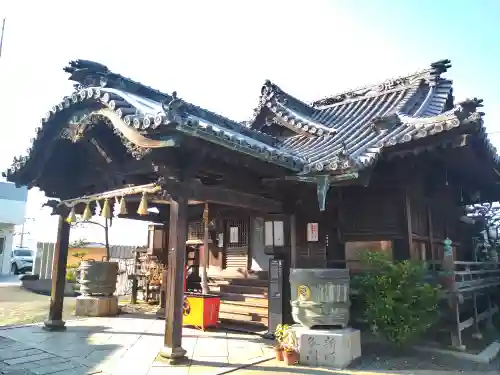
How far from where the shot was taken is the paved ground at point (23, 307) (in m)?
11.6

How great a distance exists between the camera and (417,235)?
364 inches

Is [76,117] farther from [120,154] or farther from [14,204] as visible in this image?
[14,204]

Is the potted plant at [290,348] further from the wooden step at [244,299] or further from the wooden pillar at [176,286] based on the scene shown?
the wooden step at [244,299]

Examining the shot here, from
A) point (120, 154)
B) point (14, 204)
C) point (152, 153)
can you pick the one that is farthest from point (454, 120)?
point (14, 204)

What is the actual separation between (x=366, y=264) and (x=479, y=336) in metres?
3.63

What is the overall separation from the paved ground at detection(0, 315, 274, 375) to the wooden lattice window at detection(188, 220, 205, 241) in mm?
3371

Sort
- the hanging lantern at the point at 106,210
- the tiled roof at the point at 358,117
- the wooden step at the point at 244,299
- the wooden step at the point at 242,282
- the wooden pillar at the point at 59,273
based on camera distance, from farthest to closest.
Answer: the wooden step at the point at 242,282 → the wooden step at the point at 244,299 → the wooden pillar at the point at 59,273 → the hanging lantern at the point at 106,210 → the tiled roof at the point at 358,117

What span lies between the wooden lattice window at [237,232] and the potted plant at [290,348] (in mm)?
4379

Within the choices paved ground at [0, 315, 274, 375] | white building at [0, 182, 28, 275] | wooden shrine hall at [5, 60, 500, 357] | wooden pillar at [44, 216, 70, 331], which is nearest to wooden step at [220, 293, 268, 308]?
wooden shrine hall at [5, 60, 500, 357]

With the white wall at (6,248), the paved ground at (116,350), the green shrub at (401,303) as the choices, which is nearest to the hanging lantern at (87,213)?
the paved ground at (116,350)

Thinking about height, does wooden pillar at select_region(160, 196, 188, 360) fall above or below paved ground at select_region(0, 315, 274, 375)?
above

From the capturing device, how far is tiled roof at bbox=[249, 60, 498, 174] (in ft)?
25.4

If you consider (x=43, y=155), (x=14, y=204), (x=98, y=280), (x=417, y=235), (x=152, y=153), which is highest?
(x=14, y=204)

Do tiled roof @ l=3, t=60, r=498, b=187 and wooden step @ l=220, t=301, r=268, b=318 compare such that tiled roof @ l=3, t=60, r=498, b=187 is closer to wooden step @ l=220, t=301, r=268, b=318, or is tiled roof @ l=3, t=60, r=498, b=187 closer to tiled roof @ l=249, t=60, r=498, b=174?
tiled roof @ l=249, t=60, r=498, b=174
